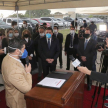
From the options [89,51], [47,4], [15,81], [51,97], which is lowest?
[51,97]

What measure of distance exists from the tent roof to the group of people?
102 cm

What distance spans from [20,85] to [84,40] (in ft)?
7.94

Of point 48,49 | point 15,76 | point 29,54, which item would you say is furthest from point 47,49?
point 15,76

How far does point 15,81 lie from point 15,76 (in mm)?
58

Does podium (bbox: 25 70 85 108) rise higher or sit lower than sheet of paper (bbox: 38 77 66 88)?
lower

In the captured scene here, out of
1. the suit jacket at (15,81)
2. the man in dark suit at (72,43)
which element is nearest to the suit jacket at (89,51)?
the man in dark suit at (72,43)

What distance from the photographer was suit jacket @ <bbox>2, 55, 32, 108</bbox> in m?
1.56

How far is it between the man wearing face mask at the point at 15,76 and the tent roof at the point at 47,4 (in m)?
3.96

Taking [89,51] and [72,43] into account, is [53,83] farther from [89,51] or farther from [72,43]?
[72,43]

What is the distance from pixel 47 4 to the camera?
18.5 ft

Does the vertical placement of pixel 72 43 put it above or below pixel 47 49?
above

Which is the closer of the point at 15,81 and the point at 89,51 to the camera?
the point at 15,81

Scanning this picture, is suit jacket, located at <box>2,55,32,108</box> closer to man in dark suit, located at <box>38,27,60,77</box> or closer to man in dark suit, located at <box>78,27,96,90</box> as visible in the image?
man in dark suit, located at <box>38,27,60,77</box>

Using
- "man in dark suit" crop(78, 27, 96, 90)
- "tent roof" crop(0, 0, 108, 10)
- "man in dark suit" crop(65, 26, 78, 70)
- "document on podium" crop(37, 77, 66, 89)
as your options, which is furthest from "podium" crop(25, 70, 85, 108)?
"tent roof" crop(0, 0, 108, 10)
